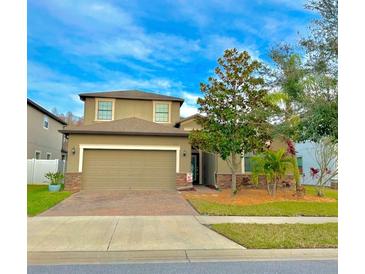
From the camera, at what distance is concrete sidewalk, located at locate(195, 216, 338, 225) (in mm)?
8117

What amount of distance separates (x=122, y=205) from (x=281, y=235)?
6.33m

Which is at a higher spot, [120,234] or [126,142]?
[126,142]

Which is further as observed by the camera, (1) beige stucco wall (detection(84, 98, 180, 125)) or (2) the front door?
(2) the front door

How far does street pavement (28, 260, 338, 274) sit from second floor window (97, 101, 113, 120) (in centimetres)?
1531

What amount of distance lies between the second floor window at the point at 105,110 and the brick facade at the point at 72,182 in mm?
5788

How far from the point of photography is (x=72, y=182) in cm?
1450

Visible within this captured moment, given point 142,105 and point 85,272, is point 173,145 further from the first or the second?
point 85,272

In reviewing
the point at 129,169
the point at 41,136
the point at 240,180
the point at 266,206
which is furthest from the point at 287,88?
the point at 41,136

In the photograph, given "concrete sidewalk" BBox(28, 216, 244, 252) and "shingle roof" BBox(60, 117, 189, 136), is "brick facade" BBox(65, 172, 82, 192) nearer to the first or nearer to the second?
"shingle roof" BBox(60, 117, 189, 136)

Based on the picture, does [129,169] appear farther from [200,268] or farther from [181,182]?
[200,268]

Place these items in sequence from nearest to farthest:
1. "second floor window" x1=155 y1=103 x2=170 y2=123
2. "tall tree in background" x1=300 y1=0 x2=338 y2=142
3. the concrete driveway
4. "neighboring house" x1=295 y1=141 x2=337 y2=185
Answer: "tall tree in background" x1=300 y1=0 x2=338 y2=142 < the concrete driveway < "second floor window" x1=155 y1=103 x2=170 y2=123 < "neighboring house" x1=295 y1=141 x2=337 y2=185

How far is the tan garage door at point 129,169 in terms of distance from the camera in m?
15.0

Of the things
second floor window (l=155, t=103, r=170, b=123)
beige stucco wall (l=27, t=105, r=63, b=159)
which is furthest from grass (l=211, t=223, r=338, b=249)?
beige stucco wall (l=27, t=105, r=63, b=159)
